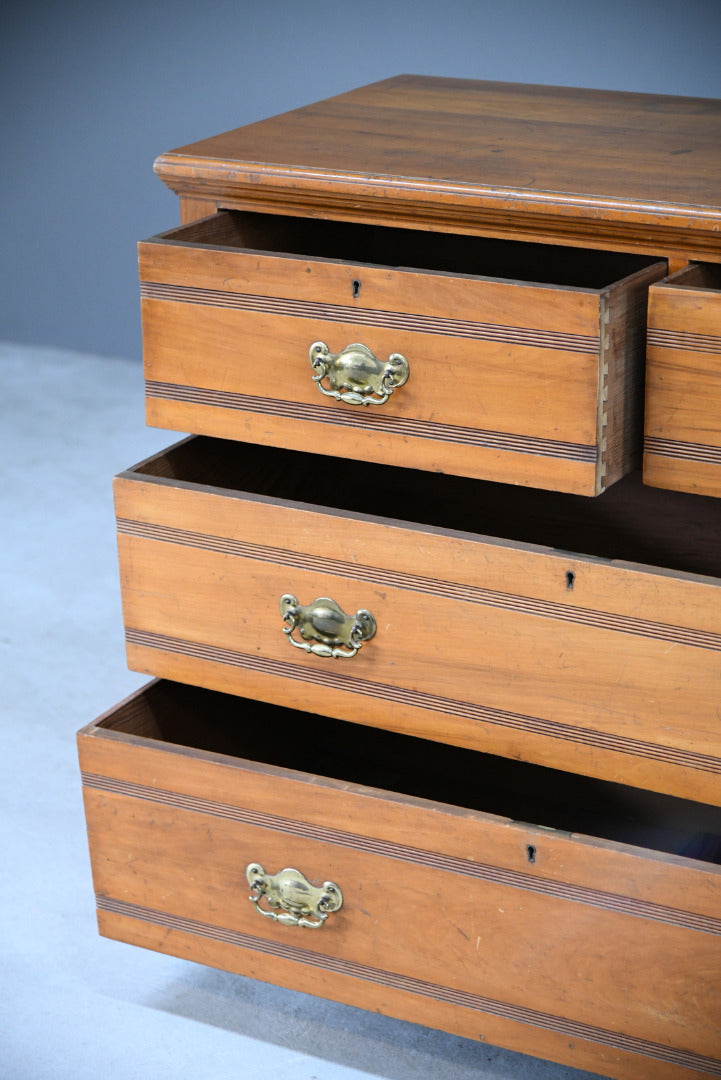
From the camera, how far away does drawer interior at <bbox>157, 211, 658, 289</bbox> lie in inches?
54.2

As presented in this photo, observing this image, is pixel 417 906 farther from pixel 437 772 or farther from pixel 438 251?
pixel 438 251

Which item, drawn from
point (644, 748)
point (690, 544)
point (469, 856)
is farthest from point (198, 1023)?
point (690, 544)

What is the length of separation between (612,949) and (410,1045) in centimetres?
30

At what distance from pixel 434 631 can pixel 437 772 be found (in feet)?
1.49

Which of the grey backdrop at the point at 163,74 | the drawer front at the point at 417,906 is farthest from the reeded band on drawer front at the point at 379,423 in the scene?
the grey backdrop at the point at 163,74

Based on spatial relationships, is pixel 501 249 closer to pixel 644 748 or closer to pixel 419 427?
pixel 419 427

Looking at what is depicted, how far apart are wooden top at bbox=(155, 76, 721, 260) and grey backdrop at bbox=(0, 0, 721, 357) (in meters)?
1.07

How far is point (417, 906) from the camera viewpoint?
120 cm

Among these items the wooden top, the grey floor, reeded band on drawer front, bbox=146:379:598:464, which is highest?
the wooden top

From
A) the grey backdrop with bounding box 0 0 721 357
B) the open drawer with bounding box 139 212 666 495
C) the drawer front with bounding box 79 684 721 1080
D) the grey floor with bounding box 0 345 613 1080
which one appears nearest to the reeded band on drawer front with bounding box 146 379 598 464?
the open drawer with bounding box 139 212 666 495

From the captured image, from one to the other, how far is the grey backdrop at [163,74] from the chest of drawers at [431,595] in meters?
1.18

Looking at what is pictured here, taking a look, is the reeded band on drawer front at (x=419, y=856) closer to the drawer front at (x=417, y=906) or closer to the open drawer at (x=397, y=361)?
the drawer front at (x=417, y=906)

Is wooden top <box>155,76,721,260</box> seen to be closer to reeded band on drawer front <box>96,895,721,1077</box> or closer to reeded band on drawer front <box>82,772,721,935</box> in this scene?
reeded band on drawer front <box>82,772,721,935</box>

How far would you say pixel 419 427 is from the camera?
3.76 ft
